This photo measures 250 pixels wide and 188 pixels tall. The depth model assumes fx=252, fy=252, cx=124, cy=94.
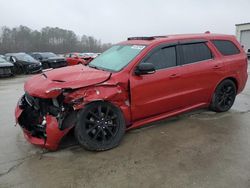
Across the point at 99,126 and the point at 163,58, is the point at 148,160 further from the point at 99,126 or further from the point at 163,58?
the point at 163,58

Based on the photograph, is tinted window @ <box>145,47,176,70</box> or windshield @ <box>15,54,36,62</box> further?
windshield @ <box>15,54,36,62</box>

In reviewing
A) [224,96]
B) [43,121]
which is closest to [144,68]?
[43,121]

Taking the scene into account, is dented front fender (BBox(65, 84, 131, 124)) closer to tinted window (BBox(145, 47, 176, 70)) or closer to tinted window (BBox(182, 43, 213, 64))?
tinted window (BBox(145, 47, 176, 70))

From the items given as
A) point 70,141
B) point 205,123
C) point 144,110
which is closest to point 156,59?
point 144,110

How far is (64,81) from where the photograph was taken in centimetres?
371

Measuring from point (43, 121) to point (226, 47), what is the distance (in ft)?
13.2

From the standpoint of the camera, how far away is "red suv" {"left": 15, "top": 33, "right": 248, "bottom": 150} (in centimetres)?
361

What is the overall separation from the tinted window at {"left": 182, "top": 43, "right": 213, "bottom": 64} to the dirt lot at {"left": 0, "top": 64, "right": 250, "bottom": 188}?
125 cm

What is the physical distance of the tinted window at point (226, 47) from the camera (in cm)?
527

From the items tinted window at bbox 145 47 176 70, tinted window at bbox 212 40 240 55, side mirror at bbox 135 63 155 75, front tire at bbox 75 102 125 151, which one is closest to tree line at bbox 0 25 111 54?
tinted window at bbox 212 40 240 55

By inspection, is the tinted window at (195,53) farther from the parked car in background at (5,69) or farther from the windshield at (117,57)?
the parked car in background at (5,69)

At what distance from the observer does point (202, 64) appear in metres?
4.88

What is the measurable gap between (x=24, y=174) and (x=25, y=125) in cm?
99

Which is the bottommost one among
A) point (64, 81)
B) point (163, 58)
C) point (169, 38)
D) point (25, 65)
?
point (25, 65)
